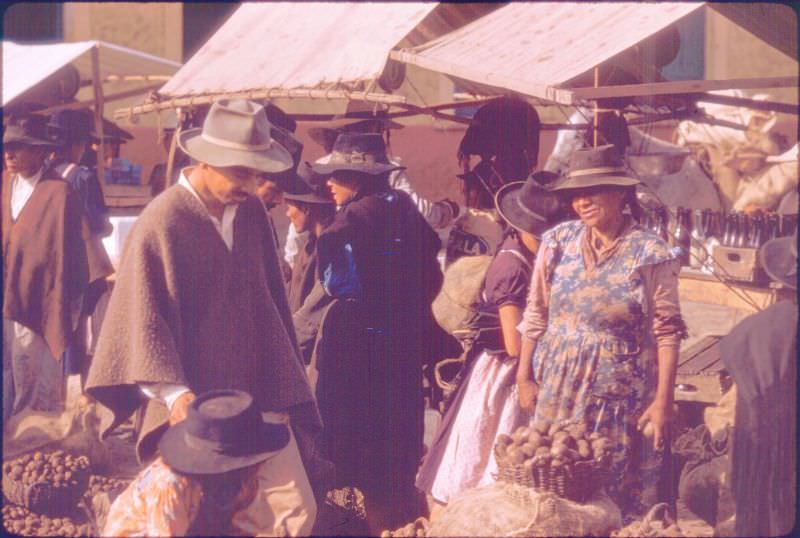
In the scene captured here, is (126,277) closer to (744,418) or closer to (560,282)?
(560,282)

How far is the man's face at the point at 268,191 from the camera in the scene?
5527 millimetres

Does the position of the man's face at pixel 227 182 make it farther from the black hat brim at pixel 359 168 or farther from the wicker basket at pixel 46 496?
the wicker basket at pixel 46 496

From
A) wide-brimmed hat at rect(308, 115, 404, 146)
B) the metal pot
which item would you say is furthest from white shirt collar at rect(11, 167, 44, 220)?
the metal pot

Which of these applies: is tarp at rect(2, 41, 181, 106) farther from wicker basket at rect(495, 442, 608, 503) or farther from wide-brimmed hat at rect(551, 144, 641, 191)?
wicker basket at rect(495, 442, 608, 503)

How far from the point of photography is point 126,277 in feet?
13.5

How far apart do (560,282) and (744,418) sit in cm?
90

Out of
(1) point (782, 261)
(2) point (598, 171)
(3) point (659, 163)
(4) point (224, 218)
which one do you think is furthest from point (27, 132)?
(3) point (659, 163)

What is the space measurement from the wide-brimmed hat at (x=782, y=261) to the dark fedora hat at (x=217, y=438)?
1860mm

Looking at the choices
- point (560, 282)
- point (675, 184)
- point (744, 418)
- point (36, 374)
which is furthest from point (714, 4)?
point (675, 184)

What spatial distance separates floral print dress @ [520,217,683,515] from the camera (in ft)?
15.2

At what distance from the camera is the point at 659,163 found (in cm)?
1114

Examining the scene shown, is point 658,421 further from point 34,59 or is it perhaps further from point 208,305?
point 34,59

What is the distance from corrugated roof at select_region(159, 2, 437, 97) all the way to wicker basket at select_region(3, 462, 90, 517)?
2.30 metres

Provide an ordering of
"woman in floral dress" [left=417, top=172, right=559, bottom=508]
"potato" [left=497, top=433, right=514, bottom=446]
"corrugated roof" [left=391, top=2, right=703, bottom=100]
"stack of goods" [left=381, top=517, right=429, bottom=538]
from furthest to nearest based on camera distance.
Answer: "corrugated roof" [left=391, top=2, right=703, bottom=100]
"woman in floral dress" [left=417, top=172, right=559, bottom=508]
"stack of goods" [left=381, top=517, right=429, bottom=538]
"potato" [left=497, top=433, right=514, bottom=446]
